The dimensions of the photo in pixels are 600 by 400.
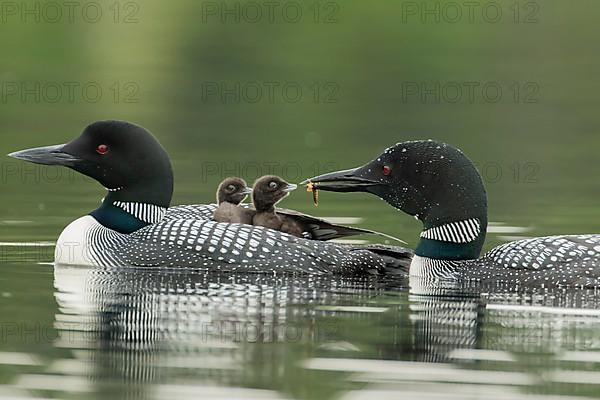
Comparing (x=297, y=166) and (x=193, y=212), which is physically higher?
(x=297, y=166)

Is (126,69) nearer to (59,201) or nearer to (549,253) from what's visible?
(59,201)

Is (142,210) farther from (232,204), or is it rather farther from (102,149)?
(232,204)

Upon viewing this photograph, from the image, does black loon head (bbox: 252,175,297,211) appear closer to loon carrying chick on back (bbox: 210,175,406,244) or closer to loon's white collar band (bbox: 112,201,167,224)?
loon carrying chick on back (bbox: 210,175,406,244)

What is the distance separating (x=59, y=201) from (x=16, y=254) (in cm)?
220

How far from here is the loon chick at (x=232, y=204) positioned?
10070 mm

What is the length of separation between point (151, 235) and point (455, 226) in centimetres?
180

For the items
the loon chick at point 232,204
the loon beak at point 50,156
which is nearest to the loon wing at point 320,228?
the loon chick at point 232,204

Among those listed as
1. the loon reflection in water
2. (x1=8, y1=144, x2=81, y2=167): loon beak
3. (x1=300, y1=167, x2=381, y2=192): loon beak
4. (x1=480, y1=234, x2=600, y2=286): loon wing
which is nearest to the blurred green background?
(x1=8, y1=144, x2=81, y2=167): loon beak

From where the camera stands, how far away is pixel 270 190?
32.7ft

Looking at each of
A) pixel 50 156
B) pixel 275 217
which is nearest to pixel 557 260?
pixel 275 217

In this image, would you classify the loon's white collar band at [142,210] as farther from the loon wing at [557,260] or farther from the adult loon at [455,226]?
the loon wing at [557,260]

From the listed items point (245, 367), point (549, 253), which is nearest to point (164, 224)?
point (549, 253)

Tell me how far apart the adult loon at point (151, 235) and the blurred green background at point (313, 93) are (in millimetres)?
890

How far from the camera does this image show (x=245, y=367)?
672 cm
